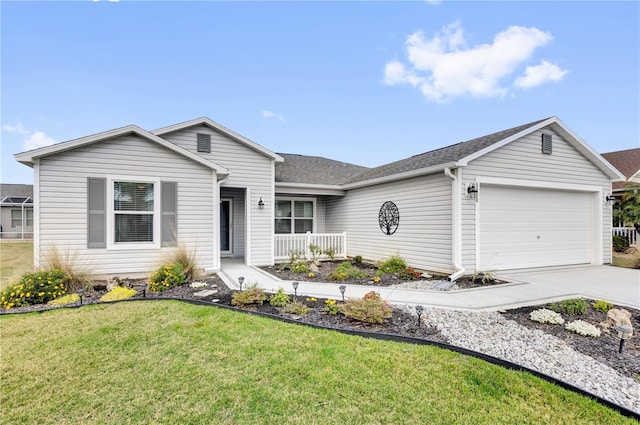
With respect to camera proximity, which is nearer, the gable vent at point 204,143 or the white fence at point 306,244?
the gable vent at point 204,143

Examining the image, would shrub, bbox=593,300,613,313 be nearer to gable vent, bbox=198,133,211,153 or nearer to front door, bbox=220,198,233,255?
gable vent, bbox=198,133,211,153

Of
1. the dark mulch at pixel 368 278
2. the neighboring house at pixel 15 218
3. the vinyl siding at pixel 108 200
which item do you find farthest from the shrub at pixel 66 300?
the neighboring house at pixel 15 218

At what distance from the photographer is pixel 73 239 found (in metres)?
6.98

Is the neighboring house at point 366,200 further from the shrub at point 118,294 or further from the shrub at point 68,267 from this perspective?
the shrub at point 118,294

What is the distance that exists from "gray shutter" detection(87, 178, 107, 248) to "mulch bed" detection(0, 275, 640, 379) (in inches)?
58.2

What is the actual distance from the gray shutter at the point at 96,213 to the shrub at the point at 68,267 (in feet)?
1.73

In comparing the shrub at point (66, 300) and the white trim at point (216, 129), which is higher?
the white trim at point (216, 129)

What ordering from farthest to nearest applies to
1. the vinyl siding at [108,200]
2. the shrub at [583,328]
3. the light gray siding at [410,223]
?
the light gray siding at [410,223], the vinyl siding at [108,200], the shrub at [583,328]

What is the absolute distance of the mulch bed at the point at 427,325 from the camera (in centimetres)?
344

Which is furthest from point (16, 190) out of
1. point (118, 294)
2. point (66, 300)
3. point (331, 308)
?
point (331, 308)

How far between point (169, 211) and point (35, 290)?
2958 mm

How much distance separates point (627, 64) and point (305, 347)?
46.3 feet

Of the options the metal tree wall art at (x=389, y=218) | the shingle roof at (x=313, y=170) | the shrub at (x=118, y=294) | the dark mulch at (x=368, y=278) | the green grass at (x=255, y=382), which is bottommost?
the dark mulch at (x=368, y=278)

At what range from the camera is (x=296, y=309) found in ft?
15.7
